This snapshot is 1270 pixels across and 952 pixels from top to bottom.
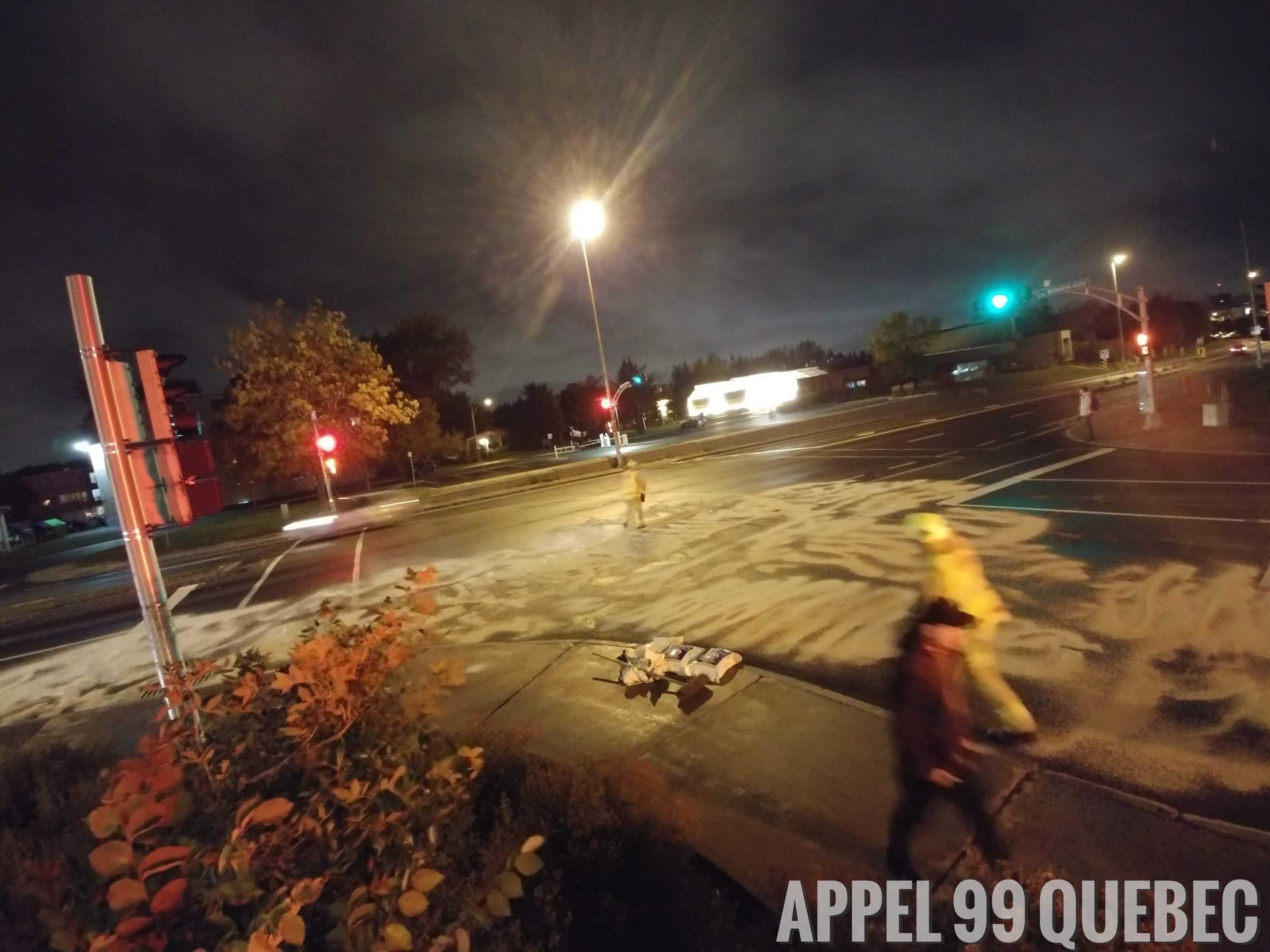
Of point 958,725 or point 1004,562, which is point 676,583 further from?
point 958,725

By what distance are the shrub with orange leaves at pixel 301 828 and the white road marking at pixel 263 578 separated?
11.3 m

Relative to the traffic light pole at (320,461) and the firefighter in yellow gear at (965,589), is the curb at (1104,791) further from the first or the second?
the traffic light pole at (320,461)

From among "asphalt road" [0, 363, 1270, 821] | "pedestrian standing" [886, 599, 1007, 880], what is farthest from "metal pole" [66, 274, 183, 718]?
"asphalt road" [0, 363, 1270, 821]

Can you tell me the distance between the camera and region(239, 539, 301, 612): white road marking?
1427cm

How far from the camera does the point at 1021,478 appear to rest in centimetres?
1662

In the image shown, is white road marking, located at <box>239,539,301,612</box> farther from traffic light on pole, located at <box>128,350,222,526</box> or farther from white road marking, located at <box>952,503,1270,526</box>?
white road marking, located at <box>952,503,1270,526</box>

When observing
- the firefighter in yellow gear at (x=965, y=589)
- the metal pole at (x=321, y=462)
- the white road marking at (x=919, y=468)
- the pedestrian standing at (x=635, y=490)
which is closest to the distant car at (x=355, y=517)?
the metal pole at (x=321, y=462)

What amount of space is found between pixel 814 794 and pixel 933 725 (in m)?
1.04

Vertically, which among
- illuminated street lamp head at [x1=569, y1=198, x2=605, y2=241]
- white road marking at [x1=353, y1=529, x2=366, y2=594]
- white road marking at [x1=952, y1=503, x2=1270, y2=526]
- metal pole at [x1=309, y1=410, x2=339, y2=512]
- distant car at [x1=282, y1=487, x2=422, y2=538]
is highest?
illuminated street lamp head at [x1=569, y1=198, x2=605, y2=241]

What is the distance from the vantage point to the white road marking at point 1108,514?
11039 millimetres

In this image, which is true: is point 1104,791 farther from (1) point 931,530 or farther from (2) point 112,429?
(2) point 112,429

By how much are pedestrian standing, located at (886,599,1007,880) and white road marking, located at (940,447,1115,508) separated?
10829 millimetres

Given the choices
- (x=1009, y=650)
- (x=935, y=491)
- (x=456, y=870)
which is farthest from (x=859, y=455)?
(x=456, y=870)

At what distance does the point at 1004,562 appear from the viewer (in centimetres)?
988
